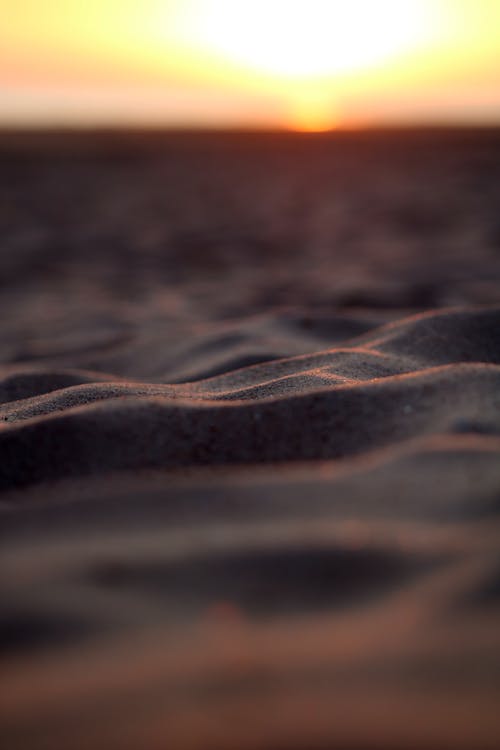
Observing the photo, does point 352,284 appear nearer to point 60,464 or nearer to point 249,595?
point 60,464

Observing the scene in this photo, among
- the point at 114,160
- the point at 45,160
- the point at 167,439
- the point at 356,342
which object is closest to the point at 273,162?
the point at 114,160

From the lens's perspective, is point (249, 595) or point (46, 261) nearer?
point (249, 595)

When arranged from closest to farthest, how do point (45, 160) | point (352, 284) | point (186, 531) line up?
1. point (186, 531)
2. point (352, 284)
3. point (45, 160)

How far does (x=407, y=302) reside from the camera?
275 centimetres

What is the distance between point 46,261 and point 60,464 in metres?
3.43

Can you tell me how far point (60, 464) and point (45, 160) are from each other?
11252mm

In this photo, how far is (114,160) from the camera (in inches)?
464

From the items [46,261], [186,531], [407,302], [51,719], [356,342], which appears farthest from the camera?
[46,261]

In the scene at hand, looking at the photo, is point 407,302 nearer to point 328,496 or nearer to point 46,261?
point 328,496

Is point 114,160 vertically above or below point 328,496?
above

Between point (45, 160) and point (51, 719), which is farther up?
point (45, 160)

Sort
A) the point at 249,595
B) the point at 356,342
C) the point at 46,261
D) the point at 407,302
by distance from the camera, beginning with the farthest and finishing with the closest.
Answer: the point at 46,261 → the point at 407,302 → the point at 356,342 → the point at 249,595

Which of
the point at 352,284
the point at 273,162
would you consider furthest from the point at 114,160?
the point at 352,284

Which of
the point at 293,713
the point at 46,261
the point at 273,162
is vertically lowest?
the point at 293,713
